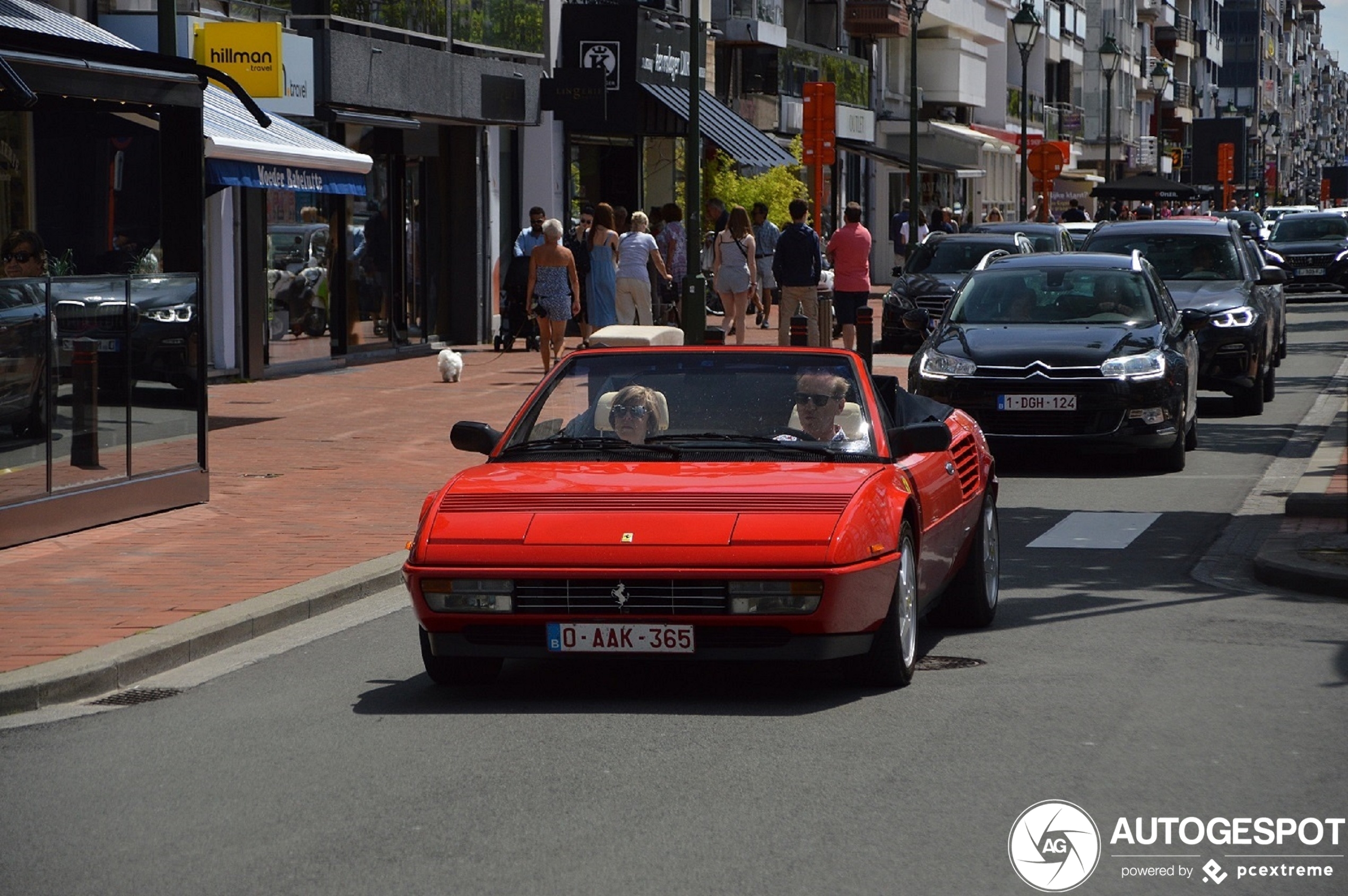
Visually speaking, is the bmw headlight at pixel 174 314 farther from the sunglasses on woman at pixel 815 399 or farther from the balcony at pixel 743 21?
the balcony at pixel 743 21

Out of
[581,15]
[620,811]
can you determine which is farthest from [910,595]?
[581,15]

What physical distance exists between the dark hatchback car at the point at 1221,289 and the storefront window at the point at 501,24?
955 centimetres

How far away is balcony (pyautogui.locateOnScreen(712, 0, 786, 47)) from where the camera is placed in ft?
147

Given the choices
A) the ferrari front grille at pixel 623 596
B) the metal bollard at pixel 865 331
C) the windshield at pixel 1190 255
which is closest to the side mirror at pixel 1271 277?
the windshield at pixel 1190 255

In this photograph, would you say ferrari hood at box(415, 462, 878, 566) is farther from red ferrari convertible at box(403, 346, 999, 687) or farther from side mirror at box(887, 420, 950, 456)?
side mirror at box(887, 420, 950, 456)

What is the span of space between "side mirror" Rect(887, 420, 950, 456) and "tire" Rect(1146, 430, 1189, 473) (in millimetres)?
7856

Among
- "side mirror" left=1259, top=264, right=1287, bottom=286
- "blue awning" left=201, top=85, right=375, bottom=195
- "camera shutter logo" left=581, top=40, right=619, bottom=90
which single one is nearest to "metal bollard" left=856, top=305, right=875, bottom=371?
"side mirror" left=1259, top=264, right=1287, bottom=286

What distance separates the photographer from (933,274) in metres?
28.7

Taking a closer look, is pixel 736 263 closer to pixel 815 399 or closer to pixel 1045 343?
pixel 1045 343

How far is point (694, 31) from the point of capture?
869 inches

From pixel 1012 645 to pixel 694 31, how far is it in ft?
47.6

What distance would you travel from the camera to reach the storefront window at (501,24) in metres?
28.6

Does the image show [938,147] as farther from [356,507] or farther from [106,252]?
[356,507]

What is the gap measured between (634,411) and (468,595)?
1.21 metres
